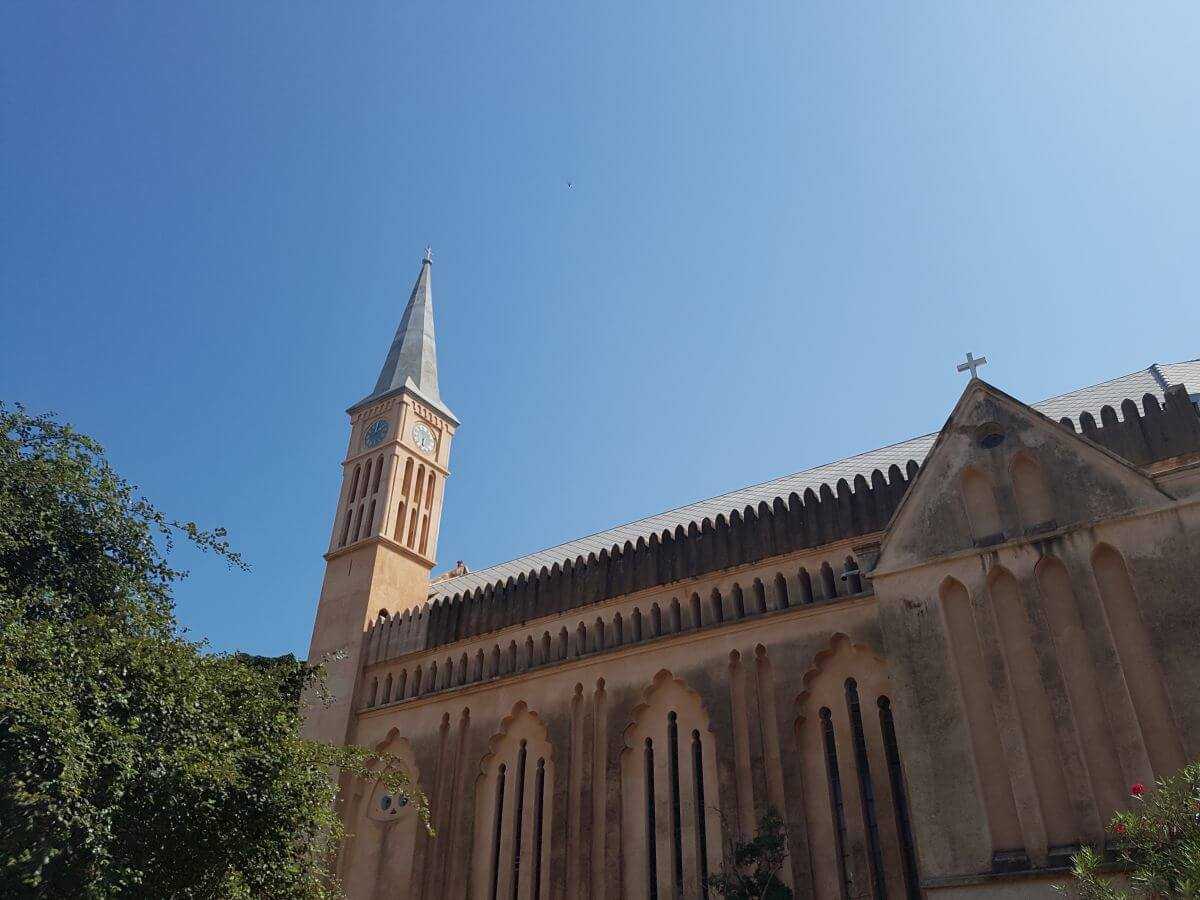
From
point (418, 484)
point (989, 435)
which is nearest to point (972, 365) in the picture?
point (989, 435)

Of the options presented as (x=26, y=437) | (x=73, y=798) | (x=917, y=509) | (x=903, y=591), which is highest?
(x=26, y=437)

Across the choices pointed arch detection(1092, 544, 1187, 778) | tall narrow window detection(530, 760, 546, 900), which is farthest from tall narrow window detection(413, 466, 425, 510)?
pointed arch detection(1092, 544, 1187, 778)

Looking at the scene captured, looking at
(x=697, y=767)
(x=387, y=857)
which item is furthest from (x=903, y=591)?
(x=387, y=857)

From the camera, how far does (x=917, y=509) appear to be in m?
15.8

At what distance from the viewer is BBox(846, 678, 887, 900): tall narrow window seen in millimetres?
16203

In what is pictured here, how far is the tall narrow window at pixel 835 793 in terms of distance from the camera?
54.3ft

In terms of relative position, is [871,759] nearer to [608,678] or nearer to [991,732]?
[991,732]

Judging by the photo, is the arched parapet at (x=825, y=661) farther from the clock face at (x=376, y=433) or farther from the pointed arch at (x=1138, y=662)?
the clock face at (x=376, y=433)

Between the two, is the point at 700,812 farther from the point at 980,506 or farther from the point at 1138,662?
the point at 1138,662

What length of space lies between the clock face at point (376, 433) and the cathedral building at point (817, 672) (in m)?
0.90

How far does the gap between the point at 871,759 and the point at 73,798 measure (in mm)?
12546

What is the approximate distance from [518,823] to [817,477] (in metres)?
A: 11.8

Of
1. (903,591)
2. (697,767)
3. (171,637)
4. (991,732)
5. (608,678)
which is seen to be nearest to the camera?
(991,732)

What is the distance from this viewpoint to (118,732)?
42.7 feet
